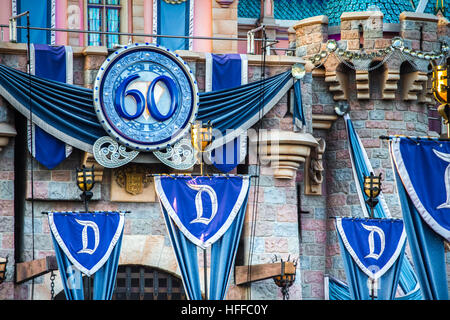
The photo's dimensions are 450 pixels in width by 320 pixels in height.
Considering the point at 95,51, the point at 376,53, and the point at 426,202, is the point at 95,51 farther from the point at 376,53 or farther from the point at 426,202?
the point at 426,202

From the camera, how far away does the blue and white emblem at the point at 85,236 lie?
23766 millimetres

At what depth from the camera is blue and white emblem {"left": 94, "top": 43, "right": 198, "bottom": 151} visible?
25.3 m

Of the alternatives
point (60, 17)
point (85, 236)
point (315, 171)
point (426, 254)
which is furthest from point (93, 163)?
point (426, 254)

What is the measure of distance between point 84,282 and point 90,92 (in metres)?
3.44

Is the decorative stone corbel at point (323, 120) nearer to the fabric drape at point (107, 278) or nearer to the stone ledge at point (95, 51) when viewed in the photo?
the stone ledge at point (95, 51)

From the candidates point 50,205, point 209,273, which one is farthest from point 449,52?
point 50,205

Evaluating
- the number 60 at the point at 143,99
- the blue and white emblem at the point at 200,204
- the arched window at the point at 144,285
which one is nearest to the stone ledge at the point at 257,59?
the number 60 at the point at 143,99

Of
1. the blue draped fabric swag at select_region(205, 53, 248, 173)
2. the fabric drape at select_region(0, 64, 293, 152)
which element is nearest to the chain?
the fabric drape at select_region(0, 64, 293, 152)

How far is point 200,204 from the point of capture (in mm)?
24031

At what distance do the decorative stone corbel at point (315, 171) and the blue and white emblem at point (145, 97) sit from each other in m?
3.06

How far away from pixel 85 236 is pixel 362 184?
641 cm

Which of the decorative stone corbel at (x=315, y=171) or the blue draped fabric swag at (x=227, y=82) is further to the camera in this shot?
the decorative stone corbel at (x=315, y=171)

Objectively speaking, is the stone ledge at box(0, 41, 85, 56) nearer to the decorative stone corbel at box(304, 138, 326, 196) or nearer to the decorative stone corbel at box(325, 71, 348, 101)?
the decorative stone corbel at box(304, 138, 326, 196)

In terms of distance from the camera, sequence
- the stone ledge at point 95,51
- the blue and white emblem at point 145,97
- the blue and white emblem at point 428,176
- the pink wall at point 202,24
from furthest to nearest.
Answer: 1. the pink wall at point 202,24
2. the stone ledge at point 95,51
3. the blue and white emblem at point 145,97
4. the blue and white emblem at point 428,176
